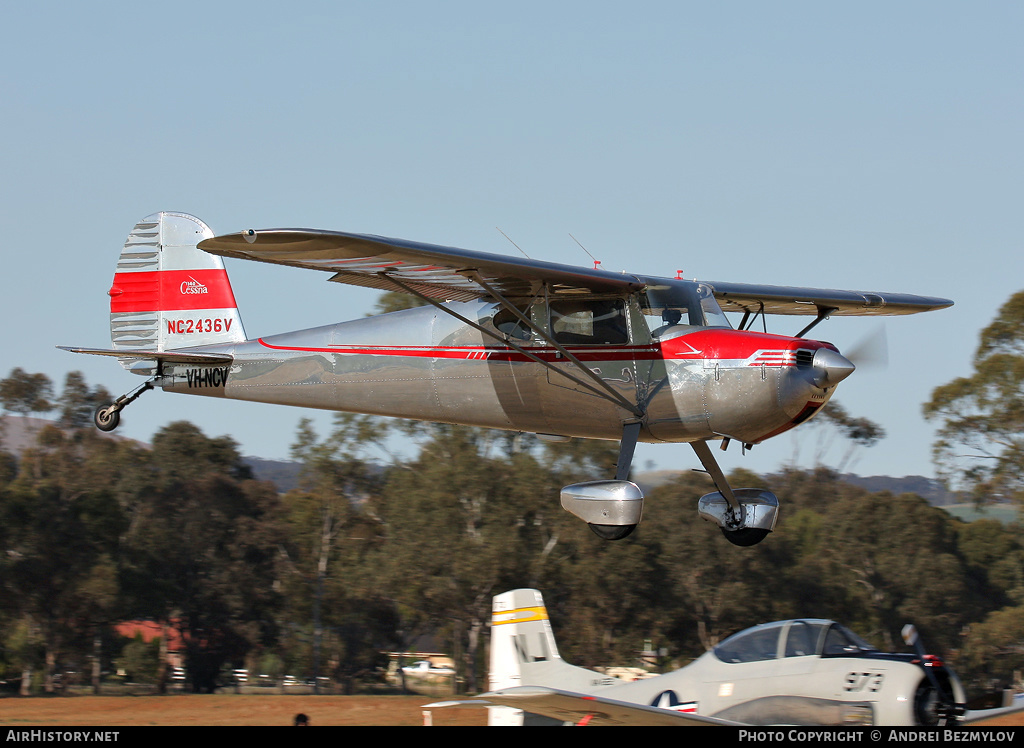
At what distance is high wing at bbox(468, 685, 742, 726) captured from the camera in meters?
8.41

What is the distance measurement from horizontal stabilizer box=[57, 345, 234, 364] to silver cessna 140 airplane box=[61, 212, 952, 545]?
0.07ft

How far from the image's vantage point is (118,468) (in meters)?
38.1

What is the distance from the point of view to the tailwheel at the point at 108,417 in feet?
40.3

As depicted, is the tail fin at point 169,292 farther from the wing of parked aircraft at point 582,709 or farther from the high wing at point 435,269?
the wing of parked aircraft at point 582,709

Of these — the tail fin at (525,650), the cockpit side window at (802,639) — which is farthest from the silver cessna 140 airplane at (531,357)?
the tail fin at (525,650)

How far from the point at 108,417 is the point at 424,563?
17187 millimetres

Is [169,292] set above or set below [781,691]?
above

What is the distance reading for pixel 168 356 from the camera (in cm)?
1223

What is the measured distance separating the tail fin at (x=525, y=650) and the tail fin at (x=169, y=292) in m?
4.33

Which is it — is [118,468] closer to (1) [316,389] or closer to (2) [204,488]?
(2) [204,488]

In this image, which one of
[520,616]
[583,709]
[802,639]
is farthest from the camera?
[520,616]

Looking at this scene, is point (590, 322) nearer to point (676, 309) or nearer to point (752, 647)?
point (676, 309)

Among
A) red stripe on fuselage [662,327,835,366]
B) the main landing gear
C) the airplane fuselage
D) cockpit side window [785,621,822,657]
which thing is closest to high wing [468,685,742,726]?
cockpit side window [785,621,822,657]

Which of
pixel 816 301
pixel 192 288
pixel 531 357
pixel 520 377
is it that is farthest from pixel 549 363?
pixel 192 288
